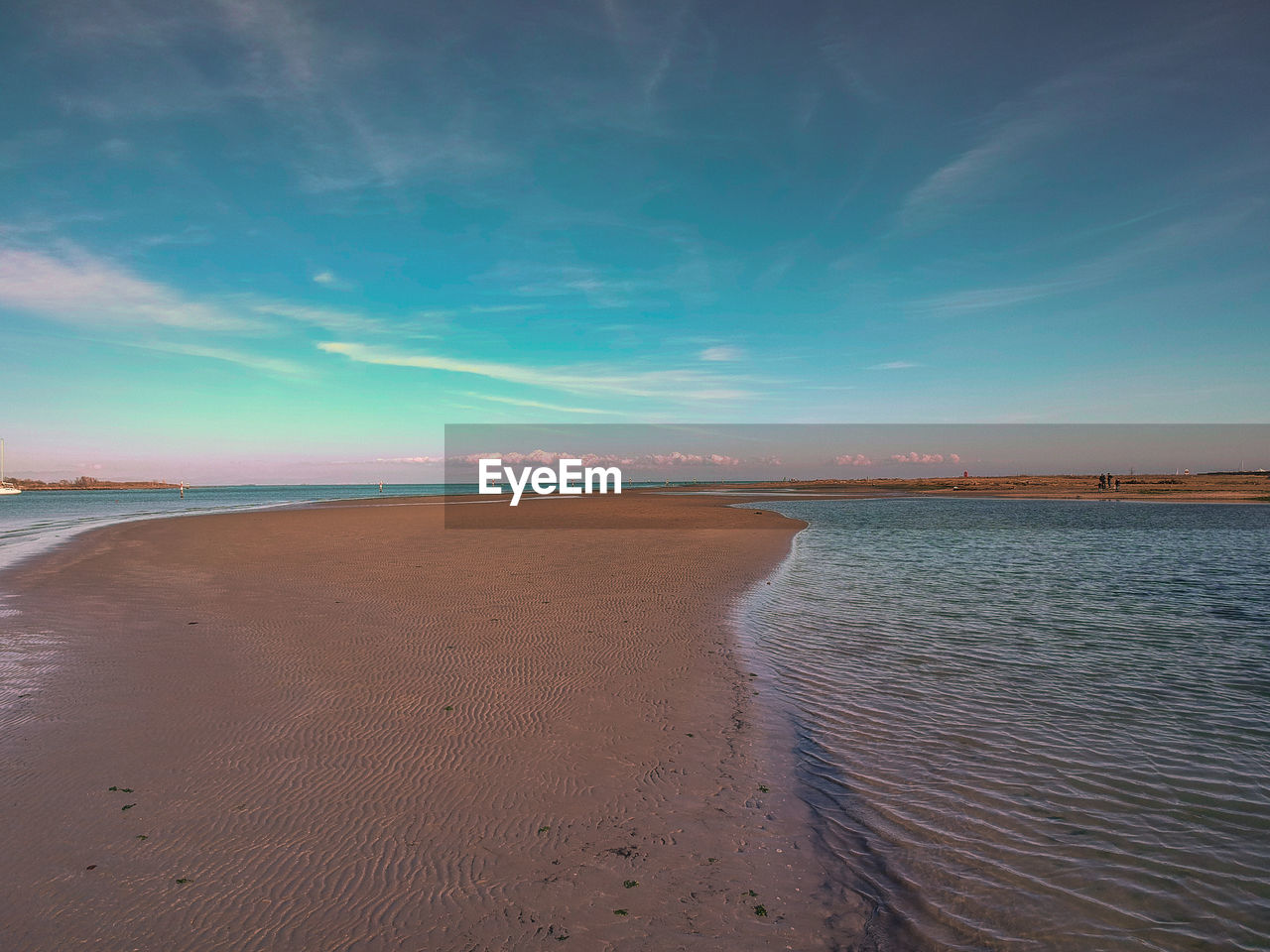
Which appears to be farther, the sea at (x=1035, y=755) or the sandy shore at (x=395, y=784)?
the sea at (x=1035, y=755)

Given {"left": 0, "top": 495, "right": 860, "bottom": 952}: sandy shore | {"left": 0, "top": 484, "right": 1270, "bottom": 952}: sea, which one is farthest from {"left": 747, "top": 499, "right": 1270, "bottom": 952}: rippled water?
{"left": 0, "top": 495, "right": 860, "bottom": 952}: sandy shore

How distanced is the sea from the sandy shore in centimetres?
59

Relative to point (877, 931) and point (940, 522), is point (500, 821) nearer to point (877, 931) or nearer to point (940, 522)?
point (877, 931)

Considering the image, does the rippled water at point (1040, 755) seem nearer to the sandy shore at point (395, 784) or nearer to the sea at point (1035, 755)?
the sea at point (1035, 755)

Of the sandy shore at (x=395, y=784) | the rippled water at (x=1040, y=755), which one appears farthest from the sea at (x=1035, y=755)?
the sandy shore at (x=395, y=784)

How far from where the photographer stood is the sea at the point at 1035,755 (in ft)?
12.6

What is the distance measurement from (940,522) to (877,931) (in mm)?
33329

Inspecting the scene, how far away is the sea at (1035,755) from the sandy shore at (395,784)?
1.94 feet

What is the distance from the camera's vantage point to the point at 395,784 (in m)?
5.31

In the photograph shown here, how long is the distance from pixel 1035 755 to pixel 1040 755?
0.04 meters

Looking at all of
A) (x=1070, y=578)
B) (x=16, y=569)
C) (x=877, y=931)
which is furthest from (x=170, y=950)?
(x=16, y=569)

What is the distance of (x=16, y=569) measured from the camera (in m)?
18.5

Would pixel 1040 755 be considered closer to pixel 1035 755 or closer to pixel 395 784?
pixel 1035 755

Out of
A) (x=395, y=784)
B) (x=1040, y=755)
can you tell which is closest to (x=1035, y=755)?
(x=1040, y=755)
